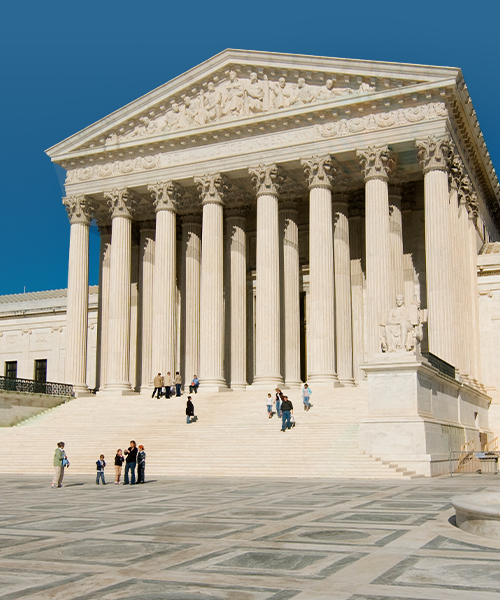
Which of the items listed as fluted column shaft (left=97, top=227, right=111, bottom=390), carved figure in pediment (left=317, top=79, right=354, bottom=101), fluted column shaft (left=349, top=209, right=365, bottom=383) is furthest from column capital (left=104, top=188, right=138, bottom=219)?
fluted column shaft (left=349, top=209, right=365, bottom=383)

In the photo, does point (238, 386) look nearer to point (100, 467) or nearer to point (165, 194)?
point (165, 194)

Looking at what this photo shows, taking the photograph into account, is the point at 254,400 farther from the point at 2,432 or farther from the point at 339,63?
the point at 339,63

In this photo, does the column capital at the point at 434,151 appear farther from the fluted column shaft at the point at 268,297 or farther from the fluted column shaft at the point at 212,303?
the fluted column shaft at the point at 212,303

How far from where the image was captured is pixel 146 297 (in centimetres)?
5003

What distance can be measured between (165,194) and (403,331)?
2190 centimetres

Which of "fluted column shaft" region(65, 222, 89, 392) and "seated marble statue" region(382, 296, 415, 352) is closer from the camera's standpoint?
"seated marble statue" region(382, 296, 415, 352)

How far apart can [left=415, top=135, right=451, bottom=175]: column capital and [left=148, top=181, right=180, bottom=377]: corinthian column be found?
1531 cm

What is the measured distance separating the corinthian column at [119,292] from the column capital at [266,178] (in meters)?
8.83

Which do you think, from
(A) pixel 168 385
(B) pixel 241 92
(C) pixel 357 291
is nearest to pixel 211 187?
(B) pixel 241 92

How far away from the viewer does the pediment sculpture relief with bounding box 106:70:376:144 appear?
138ft

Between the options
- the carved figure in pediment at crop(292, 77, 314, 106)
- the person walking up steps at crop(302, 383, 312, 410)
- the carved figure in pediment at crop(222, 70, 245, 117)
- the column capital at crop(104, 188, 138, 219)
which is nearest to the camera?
the person walking up steps at crop(302, 383, 312, 410)

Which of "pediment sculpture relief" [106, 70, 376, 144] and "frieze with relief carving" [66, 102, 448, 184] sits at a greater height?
"pediment sculpture relief" [106, 70, 376, 144]

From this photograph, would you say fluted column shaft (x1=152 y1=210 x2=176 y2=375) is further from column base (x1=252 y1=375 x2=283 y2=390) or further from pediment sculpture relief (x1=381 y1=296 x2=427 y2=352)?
pediment sculpture relief (x1=381 y1=296 x2=427 y2=352)

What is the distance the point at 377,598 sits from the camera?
292 inches
